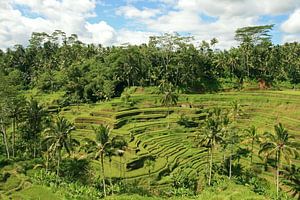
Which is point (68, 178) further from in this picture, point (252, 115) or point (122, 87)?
point (122, 87)

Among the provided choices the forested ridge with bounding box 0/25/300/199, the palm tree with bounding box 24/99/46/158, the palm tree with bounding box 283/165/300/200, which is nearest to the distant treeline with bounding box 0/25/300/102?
the forested ridge with bounding box 0/25/300/199

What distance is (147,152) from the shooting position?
46.5m

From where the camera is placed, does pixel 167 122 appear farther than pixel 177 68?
No

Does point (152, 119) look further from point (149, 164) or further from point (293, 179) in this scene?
point (293, 179)

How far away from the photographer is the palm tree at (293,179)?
125 ft

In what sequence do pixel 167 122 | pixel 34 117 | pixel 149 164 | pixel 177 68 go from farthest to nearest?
pixel 177 68 < pixel 167 122 < pixel 34 117 < pixel 149 164

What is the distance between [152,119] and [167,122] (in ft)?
8.99

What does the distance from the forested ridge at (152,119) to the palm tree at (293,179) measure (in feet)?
0.44

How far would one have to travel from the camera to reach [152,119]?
58.5 meters

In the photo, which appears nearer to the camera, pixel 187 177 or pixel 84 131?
pixel 187 177

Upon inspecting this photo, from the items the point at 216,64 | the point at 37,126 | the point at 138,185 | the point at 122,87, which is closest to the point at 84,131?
the point at 37,126

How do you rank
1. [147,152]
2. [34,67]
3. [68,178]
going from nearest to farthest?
[68,178], [147,152], [34,67]

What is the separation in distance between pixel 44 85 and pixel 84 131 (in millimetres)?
28756

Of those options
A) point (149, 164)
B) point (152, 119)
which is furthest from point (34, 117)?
point (152, 119)
